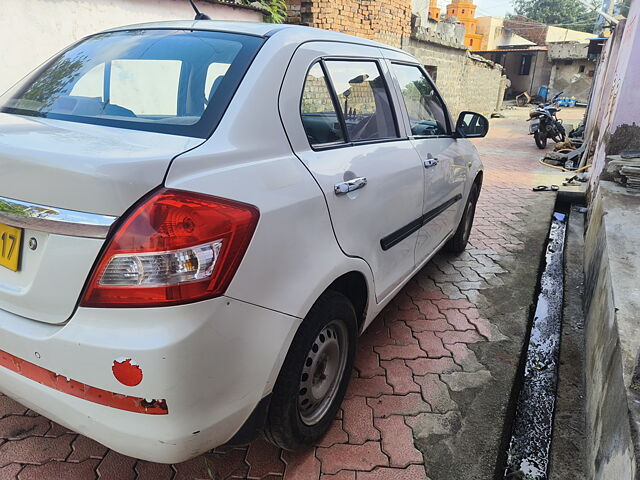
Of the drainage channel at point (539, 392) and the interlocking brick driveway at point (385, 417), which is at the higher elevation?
the interlocking brick driveway at point (385, 417)

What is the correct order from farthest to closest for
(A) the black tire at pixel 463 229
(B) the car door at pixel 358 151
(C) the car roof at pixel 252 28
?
(A) the black tire at pixel 463 229 < (C) the car roof at pixel 252 28 < (B) the car door at pixel 358 151

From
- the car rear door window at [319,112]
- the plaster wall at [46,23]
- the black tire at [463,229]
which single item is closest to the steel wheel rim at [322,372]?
the car rear door window at [319,112]

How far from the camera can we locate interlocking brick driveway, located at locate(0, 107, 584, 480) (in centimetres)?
190

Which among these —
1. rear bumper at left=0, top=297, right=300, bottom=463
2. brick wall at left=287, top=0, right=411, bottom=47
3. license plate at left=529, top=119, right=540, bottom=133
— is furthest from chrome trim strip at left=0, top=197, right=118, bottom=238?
license plate at left=529, top=119, right=540, bottom=133

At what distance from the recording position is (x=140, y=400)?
1.30m

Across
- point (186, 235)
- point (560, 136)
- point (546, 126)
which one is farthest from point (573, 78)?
point (186, 235)

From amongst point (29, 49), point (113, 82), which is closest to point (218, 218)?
point (113, 82)

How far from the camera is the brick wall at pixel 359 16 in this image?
8203mm

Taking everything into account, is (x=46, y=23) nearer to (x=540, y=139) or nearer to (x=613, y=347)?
(x=613, y=347)

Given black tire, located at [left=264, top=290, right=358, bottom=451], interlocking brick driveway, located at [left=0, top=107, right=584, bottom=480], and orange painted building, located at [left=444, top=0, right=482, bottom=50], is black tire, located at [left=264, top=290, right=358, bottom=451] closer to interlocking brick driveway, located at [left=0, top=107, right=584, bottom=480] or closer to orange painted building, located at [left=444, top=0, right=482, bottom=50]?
interlocking brick driveway, located at [left=0, top=107, right=584, bottom=480]

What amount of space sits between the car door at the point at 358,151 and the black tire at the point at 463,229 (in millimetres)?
1475

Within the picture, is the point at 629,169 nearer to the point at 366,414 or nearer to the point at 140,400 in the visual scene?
the point at 366,414

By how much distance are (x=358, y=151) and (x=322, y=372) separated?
1.02 metres

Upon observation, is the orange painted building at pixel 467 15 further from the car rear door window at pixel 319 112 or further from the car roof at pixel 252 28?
the car rear door window at pixel 319 112
